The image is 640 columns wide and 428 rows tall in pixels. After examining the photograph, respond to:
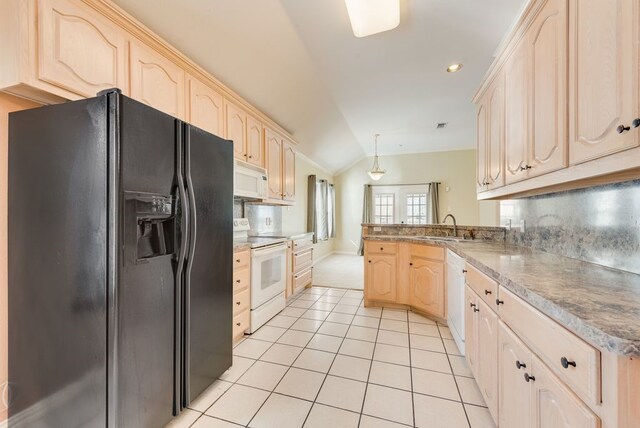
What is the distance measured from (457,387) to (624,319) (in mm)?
1391

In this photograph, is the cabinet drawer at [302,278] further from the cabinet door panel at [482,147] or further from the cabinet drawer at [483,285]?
the cabinet door panel at [482,147]

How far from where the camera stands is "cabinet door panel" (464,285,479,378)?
64.4 inches

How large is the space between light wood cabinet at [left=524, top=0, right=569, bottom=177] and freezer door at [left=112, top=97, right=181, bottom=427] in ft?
6.43

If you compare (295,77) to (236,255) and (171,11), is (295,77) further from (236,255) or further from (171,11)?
(236,255)

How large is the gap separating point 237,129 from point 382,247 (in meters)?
2.15

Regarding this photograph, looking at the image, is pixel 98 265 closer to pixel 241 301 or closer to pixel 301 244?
pixel 241 301

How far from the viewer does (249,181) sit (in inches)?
111

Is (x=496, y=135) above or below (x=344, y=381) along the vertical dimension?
above

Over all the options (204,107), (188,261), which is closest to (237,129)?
(204,107)

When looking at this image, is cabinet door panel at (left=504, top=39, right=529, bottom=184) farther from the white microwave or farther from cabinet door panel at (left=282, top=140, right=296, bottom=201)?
cabinet door panel at (left=282, top=140, right=296, bottom=201)

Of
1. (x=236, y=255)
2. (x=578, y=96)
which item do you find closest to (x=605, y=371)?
(x=578, y=96)

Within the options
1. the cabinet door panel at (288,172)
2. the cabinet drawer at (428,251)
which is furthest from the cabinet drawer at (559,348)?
the cabinet door panel at (288,172)

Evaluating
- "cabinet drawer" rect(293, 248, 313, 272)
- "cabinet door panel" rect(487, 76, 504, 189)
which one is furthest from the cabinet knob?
"cabinet drawer" rect(293, 248, 313, 272)

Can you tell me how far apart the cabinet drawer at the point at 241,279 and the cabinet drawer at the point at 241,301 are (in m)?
0.05
